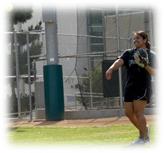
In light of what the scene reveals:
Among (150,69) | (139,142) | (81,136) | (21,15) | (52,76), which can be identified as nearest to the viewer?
(139,142)

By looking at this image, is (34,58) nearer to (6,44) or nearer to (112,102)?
(6,44)

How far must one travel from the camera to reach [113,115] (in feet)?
53.1

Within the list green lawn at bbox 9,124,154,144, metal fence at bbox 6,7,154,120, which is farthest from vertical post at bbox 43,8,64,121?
green lawn at bbox 9,124,154,144

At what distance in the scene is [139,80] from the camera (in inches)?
298

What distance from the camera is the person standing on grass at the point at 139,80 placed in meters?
7.47

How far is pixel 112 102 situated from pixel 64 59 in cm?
249

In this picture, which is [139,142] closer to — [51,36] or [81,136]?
[81,136]

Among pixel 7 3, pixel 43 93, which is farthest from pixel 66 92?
pixel 7 3

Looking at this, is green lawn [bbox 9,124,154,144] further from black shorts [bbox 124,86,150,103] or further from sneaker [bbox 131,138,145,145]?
black shorts [bbox 124,86,150,103]

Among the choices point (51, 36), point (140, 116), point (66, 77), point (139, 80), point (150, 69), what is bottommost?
point (140, 116)

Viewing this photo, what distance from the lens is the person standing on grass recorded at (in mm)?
7468

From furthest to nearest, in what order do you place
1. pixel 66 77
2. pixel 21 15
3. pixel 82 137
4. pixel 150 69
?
pixel 21 15, pixel 66 77, pixel 82 137, pixel 150 69

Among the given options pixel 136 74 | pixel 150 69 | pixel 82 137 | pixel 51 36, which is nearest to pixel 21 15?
pixel 51 36

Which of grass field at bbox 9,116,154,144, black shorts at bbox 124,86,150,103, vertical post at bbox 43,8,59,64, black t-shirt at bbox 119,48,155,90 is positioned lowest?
grass field at bbox 9,116,154,144
